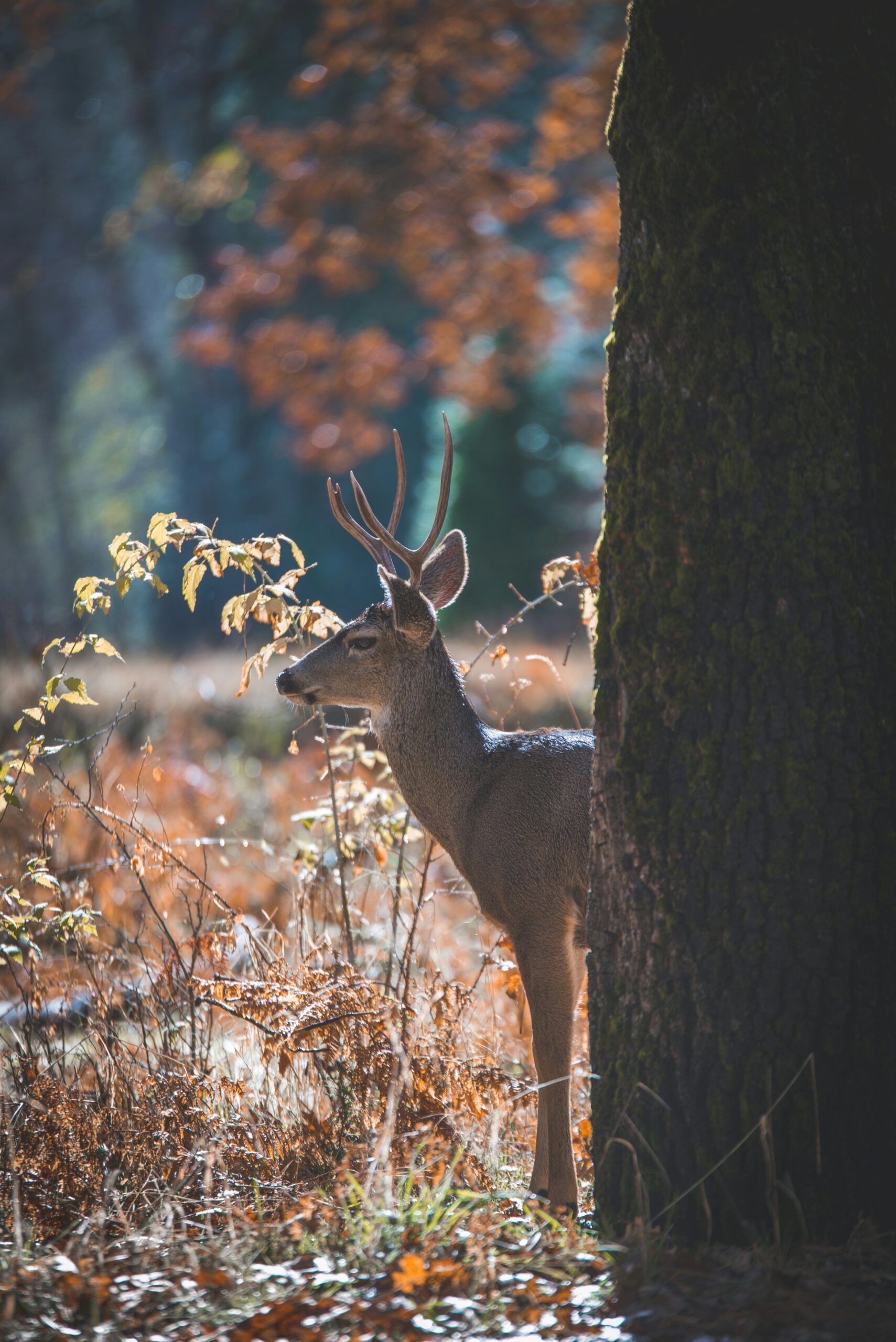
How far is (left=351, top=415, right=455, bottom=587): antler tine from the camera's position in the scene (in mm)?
3539

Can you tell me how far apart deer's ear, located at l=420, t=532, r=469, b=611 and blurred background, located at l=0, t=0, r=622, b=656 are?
15.9ft

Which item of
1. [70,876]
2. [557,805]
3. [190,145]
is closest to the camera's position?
[557,805]

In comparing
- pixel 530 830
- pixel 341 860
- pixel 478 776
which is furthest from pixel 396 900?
pixel 530 830

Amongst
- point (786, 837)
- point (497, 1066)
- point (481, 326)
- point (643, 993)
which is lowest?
point (497, 1066)

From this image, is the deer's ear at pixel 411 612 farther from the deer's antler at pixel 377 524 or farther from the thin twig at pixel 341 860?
the thin twig at pixel 341 860

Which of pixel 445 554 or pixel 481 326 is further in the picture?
pixel 481 326

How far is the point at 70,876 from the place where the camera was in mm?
6141

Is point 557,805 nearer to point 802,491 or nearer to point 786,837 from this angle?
point 786,837

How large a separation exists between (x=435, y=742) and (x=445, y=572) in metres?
0.73

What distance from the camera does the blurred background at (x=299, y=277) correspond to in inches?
566

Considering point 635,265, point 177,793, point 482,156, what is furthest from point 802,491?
point 482,156

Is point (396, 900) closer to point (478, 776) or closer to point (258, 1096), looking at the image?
point (478, 776)

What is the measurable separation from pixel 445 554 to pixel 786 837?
2.13m

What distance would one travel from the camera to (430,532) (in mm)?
3957
